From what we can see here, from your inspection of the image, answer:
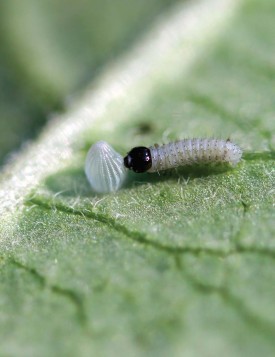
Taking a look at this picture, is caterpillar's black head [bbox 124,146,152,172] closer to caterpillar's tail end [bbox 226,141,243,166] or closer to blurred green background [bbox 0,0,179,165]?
caterpillar's tail end [bbox 226,141,243,166]

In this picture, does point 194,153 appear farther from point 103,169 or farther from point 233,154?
point 103,169

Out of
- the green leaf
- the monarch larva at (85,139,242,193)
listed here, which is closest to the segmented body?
the monarch larva at (85,139,242,193)

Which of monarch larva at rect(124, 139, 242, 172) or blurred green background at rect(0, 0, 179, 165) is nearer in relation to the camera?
monarch larva at rect(124, 139, 242, 172)

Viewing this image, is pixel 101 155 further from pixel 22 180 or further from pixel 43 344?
pixel 43 344

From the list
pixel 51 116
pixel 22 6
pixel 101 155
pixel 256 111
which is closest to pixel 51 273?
pixel 101 155

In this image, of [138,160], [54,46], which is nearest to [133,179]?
[138,160]

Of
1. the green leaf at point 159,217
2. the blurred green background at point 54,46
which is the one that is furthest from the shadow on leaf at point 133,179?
the blurred green background at point 54,46
